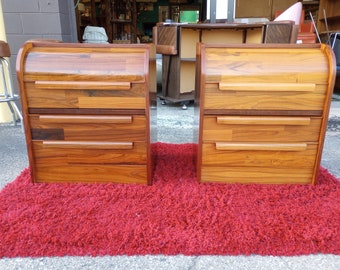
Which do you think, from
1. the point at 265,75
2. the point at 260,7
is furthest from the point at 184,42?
the point at 260,7

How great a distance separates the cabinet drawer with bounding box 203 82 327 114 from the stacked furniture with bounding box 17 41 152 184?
0.31m

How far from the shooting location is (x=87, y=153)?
51.9 inches

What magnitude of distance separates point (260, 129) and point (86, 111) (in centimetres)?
79

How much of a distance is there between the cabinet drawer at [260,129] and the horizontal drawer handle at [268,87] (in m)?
0.13

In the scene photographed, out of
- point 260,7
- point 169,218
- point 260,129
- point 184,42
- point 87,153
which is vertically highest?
point 260,7

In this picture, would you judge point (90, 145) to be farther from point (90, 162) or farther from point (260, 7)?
point (260, 7)

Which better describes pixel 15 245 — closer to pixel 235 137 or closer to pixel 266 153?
pixel 235 137

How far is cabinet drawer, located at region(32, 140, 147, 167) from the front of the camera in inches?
51.1

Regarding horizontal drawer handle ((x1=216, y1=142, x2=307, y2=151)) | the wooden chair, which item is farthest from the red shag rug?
the wooden chair

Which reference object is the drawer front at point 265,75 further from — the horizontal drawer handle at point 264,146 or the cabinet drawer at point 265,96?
the horizontal drawer handle at point 264,146

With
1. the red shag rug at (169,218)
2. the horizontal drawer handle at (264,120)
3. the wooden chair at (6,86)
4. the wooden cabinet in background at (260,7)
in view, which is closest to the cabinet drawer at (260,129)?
the horizontal drawer handle at (264,120)

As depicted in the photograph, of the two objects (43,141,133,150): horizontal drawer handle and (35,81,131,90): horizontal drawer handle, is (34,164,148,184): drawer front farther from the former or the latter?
(35,81,131,90): horizontal drawer handle

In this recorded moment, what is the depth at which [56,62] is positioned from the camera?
1.21 meters

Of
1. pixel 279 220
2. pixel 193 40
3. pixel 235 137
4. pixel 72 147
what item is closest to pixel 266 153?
pixel 235 137
